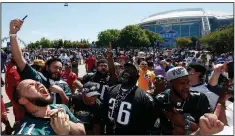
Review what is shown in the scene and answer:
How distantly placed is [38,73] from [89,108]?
3.04ft

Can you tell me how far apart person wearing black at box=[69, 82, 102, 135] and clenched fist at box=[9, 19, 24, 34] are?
110 centimetres

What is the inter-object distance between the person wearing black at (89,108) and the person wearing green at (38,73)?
194 millimetres

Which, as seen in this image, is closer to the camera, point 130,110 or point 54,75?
point 130,110

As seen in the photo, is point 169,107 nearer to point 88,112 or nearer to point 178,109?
point 178,109

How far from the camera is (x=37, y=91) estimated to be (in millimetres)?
2631

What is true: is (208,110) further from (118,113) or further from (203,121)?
(203,121)

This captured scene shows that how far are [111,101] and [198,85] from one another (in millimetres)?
1353

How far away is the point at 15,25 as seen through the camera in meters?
3.42

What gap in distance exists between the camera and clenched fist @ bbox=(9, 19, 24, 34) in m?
3.41

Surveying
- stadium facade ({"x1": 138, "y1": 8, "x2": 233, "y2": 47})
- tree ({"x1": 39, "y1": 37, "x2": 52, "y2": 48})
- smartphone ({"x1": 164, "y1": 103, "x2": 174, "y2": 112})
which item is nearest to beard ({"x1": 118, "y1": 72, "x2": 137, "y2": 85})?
smartphone ({"x1": 164, "y1": 103, "x2": 174, "y2": 112})

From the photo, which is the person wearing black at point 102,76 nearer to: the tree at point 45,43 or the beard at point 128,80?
the beard at point 128,80

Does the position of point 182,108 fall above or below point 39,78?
below

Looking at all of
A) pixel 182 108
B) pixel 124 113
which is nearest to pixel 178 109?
pixel 182 108

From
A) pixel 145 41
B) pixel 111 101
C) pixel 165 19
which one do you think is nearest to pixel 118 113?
pixel 111 101
